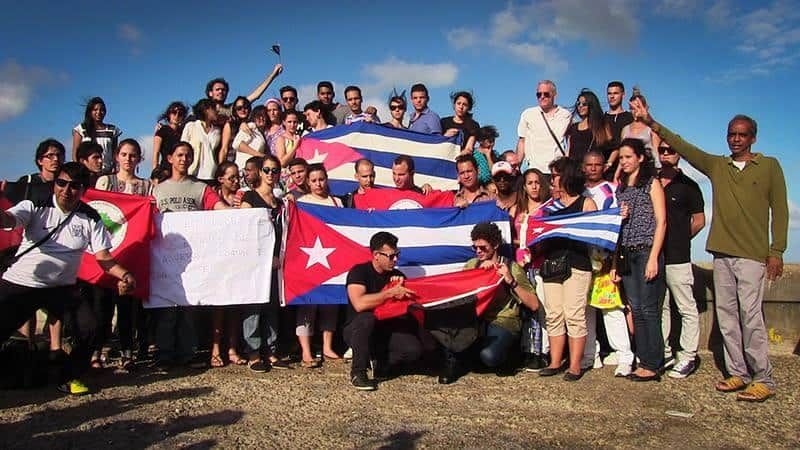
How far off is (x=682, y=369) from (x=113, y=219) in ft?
20.1

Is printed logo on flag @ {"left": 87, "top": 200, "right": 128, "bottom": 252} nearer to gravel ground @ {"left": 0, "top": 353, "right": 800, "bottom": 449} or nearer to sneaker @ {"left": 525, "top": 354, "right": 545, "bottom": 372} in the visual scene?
gravel ground @ {"left": 0, "top": 353, "right": 800, "bottom": 449}

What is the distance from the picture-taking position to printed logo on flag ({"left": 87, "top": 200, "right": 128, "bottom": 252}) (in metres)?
6.80

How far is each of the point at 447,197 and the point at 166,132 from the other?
13.0 ft

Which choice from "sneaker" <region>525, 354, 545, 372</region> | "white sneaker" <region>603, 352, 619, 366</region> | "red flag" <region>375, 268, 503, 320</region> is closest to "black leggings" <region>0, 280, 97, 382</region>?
"red flag" <region>375, 268, 503, 320</region>

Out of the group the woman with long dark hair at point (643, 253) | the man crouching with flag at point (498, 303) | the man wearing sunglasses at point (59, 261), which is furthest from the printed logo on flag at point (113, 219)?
the woman with long dark hair at point (643, 253)

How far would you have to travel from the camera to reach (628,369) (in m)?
6.46

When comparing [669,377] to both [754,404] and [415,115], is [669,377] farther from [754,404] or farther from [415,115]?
[415,115]

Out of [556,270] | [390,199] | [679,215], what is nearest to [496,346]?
[556,270]

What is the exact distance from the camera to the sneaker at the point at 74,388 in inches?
226

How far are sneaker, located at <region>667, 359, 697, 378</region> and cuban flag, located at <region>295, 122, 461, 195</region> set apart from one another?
4.23 metres

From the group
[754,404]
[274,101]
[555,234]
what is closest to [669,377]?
[754,404]

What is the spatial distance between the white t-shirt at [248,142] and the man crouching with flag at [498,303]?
3877mm

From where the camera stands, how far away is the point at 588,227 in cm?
641

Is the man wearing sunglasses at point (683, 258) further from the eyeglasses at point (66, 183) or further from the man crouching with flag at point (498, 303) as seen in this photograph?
the eyeglasses at point (66, 183)
